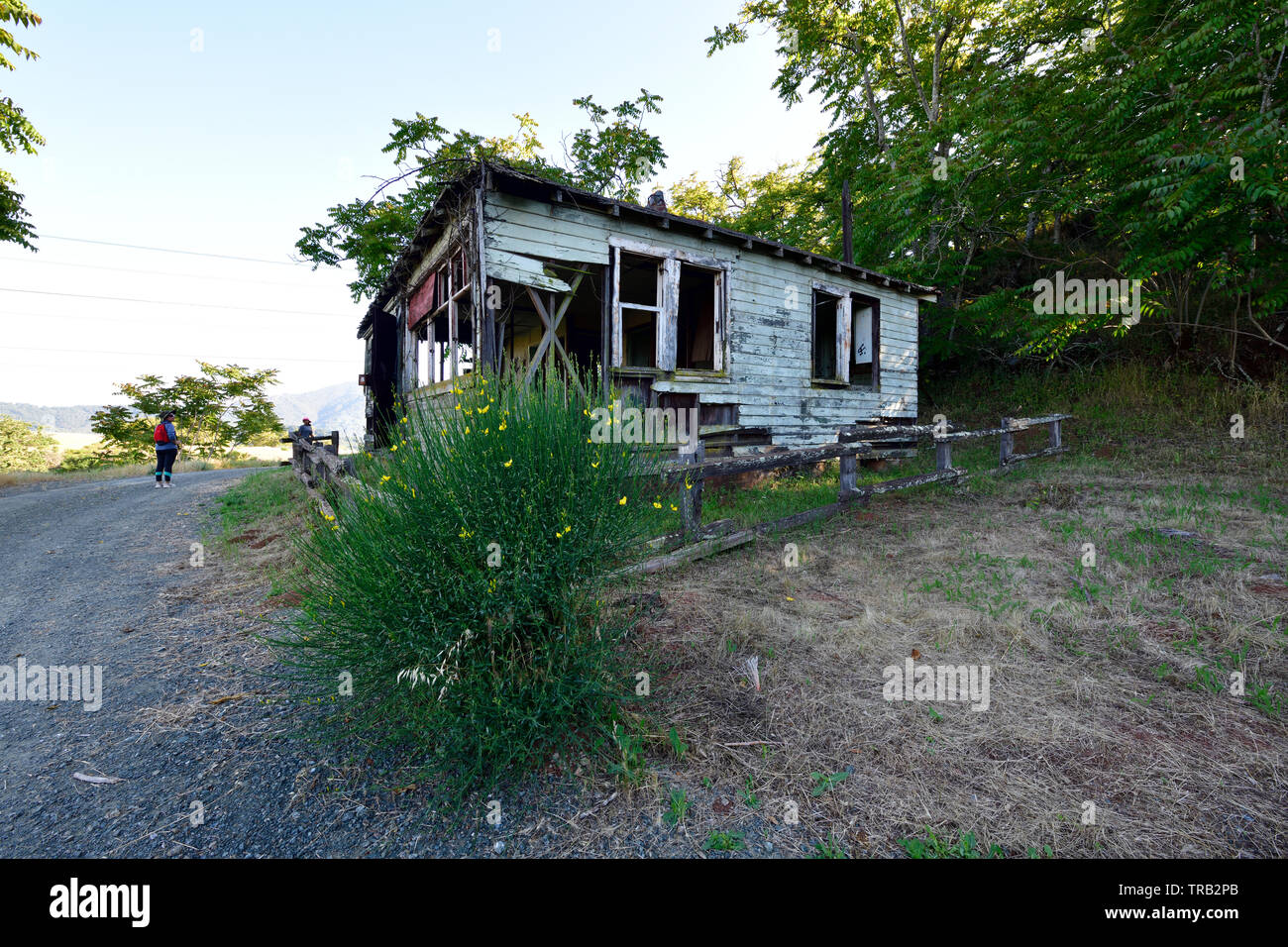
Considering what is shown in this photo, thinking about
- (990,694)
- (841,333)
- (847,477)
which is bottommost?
(990,694)

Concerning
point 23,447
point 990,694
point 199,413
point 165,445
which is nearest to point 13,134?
point 165,445

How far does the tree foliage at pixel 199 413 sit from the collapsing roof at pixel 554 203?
25534mm

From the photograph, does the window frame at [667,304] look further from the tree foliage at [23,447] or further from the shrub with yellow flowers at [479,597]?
the tree foliage at [23,447]

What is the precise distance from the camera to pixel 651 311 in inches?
384

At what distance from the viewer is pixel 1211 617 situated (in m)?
3.79

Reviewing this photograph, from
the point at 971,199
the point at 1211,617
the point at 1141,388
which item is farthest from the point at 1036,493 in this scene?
the point at 971,199

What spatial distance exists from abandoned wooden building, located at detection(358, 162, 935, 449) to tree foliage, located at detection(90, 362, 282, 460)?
2376 cm

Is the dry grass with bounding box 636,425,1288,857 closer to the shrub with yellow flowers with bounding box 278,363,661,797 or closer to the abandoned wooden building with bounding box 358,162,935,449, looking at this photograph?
the shrub with yellow flowers with bounding box 278,363,661,797

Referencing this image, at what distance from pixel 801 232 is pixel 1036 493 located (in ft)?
46.7

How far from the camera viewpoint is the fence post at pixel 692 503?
5.11 m

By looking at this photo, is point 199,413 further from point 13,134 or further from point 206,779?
point 206,779

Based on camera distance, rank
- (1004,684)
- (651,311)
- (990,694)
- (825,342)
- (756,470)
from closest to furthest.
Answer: (990,694), (1004,684), (756,470), (651,311), (825,342)

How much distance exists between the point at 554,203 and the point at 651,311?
3123mm
